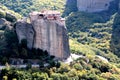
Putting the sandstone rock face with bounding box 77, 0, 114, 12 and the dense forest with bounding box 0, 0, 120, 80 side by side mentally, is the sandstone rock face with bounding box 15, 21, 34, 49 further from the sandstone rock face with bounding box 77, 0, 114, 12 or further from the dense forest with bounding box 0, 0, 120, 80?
the sandstone rock face with bounding box 77, 0, 114, 12

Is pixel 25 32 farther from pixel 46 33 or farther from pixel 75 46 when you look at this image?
pixel 75 46

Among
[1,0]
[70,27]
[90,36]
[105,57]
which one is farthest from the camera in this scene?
[1,0]

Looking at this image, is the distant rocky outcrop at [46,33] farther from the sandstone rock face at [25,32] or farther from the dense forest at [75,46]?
the dense forest at [75,46]

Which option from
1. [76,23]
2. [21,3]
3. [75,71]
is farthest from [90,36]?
[75,71]

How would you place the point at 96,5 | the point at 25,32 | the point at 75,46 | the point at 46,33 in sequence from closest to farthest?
the point at 46,33, the point at 25,32, the point at 75,46, the point at 96,5

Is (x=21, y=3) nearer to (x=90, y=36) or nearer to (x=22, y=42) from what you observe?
(x=90, y=36)

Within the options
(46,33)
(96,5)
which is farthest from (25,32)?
(96,5)
